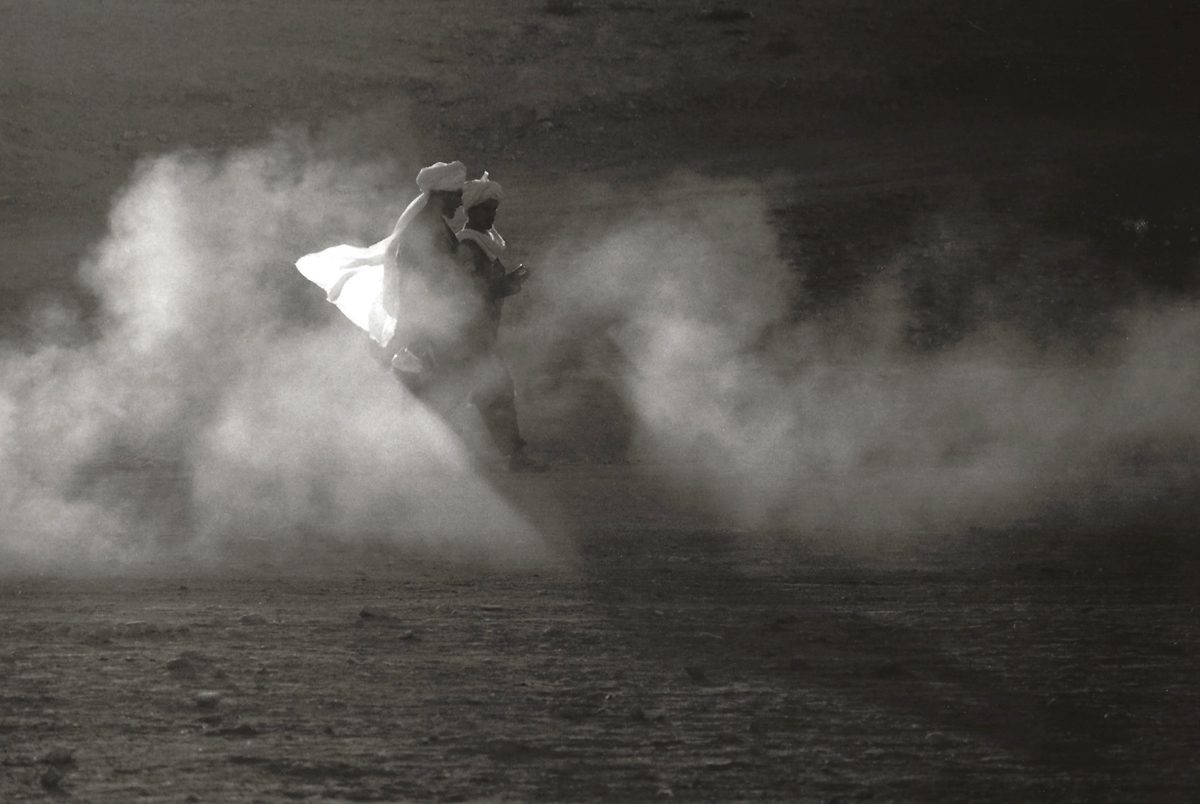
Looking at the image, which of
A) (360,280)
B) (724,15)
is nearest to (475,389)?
(360,280)

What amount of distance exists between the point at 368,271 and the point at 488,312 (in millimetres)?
772

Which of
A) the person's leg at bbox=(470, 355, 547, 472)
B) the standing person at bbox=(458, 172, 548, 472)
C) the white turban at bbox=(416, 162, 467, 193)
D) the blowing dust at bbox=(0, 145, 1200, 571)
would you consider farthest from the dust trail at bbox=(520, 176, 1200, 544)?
the white turban at bbox=(416, 162, 467, 193)

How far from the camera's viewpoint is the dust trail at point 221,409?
845cm

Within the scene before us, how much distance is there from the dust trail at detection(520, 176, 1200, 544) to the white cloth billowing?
1955mm

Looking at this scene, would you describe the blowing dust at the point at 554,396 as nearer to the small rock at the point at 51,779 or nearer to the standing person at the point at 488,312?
the standing person at the point at 488,312

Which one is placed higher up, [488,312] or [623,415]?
[488,312]

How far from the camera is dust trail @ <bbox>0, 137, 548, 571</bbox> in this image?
845cm

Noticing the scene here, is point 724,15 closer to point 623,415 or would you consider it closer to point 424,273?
point 623,415

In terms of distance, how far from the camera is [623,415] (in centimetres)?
1200

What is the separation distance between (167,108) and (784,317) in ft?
28.5

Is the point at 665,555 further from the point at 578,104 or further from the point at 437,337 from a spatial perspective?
→ the point at 578,104

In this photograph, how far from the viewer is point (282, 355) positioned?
1337cm

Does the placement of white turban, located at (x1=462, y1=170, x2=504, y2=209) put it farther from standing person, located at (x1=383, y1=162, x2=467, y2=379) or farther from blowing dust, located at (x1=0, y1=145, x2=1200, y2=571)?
blowing dust, located at (x1=0, y1=145, x2=1200, y2=571)

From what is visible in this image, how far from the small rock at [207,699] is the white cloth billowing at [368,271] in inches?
156
